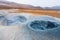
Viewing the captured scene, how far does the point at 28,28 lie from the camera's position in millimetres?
901

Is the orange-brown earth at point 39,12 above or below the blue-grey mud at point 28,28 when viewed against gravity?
above

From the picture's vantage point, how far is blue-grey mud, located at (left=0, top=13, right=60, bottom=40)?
834mm

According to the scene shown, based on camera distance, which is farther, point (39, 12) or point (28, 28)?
point (39, 12)

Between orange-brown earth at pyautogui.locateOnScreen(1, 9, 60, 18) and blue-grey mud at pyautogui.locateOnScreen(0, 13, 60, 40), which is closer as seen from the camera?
blue-grey mud at pyautogui.locateOnScreen(0, 13, 60, 40)

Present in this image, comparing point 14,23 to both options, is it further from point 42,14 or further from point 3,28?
point 42,14

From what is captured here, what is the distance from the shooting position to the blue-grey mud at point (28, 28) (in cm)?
83

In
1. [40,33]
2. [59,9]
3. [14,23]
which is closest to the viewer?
[40,33]

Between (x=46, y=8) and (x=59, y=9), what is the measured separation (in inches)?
4.9

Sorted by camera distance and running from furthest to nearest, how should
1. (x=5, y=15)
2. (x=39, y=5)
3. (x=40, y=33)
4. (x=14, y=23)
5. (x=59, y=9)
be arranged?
(x=39, y=5), (x=59, y=9), (x=5, y=15), (x=14, y=23), (x=40, y=33)

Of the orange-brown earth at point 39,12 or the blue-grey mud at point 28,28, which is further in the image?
the orange-brown earth at point 39,12

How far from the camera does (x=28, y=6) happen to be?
1.28 metres

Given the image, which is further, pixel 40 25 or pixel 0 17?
pixel 0 17

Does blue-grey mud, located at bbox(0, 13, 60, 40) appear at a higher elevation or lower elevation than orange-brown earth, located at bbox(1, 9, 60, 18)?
lower

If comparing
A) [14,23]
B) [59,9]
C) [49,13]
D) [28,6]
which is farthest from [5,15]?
[59,9]
